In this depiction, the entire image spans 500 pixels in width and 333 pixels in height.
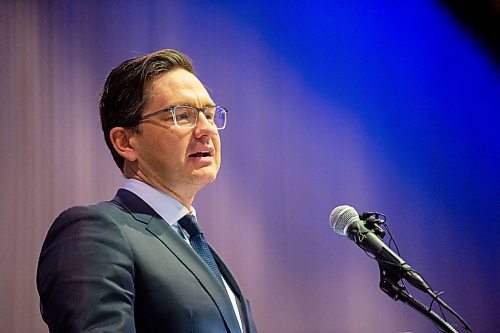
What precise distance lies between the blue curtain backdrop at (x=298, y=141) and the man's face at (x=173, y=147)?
149 centimetres

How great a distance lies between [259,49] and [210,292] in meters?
2.15

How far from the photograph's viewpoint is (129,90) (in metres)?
1.42

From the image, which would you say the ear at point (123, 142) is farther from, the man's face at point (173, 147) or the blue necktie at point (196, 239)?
the blue necktie at point (196, 239)

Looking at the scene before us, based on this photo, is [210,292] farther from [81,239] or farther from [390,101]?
[390,101]

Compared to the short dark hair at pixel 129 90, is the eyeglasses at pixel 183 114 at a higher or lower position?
lower

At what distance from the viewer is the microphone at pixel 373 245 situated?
1393 mm

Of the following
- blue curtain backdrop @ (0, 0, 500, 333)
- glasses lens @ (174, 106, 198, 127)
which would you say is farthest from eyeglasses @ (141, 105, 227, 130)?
blue curtain backdrop @ (0, 0, 500, 333)

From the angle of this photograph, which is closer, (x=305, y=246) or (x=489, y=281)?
(x=305, y=246)

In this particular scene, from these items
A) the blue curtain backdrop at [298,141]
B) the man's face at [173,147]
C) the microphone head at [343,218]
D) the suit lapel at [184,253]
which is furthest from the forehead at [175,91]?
the blue curtain backdrop at [298,141]

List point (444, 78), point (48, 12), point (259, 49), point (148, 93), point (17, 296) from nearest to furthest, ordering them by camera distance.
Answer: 1. point (148, 93)
2. point (17, 296)
3. point (48, 12)
4. point (259, 49)
5. point (444, 78)

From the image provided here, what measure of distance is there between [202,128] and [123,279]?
452mm

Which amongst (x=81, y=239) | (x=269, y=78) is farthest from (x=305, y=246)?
(x=81, y=239)

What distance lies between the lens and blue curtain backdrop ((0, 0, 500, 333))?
279 centimetres

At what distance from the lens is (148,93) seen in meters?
1.40
